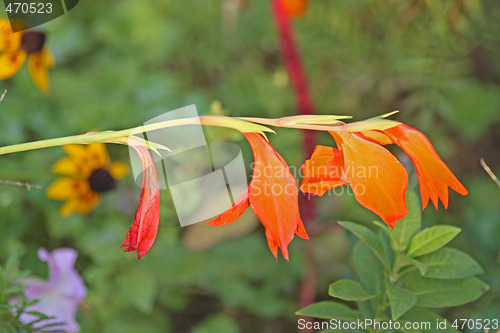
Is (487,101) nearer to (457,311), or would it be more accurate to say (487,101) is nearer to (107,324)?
(457,311)

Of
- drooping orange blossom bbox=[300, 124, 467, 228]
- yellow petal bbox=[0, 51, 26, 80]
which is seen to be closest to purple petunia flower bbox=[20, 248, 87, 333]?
yellow petal bbox=[0, 51, 26, 80]

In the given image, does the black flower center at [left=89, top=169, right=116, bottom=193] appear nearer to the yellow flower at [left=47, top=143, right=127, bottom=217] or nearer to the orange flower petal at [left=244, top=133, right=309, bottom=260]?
the yellow flower at [left=47, top=143, right=127, bottom=217]

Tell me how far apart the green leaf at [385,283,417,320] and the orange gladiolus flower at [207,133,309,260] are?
15 centimetres

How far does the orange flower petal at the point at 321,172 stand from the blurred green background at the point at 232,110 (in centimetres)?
23

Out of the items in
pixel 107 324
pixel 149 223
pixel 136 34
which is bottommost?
pixel 107 324

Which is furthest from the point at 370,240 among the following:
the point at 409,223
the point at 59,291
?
the point at 59,291

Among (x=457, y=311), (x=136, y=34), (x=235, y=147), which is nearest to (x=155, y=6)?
(x=136, y=34)

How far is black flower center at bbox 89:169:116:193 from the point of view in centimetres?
104

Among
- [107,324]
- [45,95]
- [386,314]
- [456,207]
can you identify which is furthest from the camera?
[456,207]

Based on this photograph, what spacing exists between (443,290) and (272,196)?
262 mm

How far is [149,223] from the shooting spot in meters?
0.45

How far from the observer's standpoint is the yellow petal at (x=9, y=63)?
84 centimetres

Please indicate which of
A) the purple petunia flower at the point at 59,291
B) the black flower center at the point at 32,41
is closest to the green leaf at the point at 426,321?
the purple petunia flower at the point at 59,291

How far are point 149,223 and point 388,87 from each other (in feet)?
3.88
